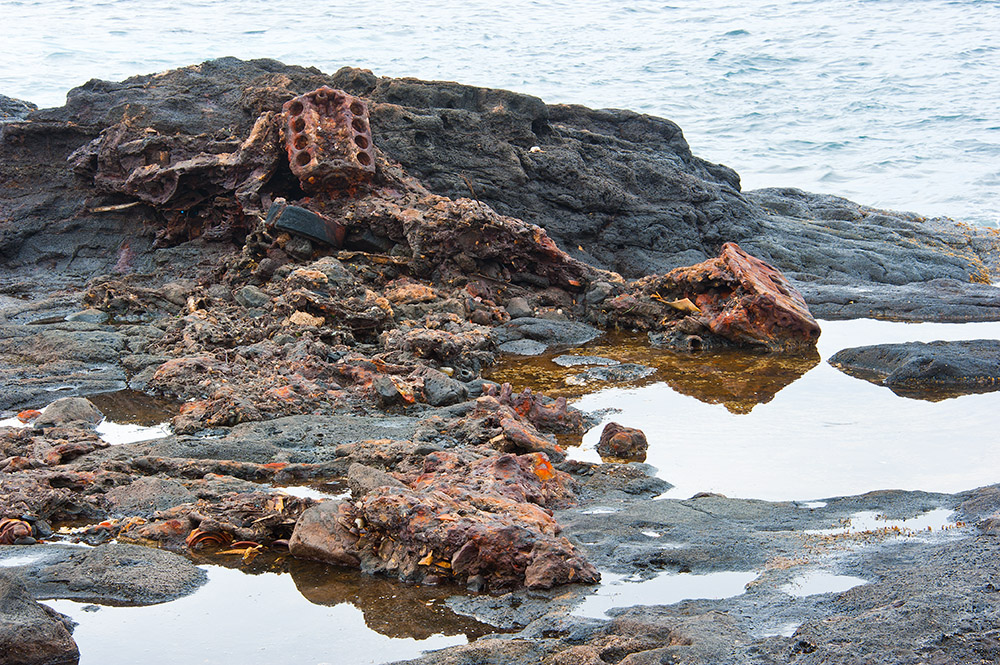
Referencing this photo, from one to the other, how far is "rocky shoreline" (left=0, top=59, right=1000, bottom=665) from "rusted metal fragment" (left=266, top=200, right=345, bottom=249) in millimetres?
27

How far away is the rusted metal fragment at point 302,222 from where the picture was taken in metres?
8.88

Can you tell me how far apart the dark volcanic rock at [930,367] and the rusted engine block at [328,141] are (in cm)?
491

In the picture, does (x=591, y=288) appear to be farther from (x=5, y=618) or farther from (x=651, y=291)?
(x=5, y=618)

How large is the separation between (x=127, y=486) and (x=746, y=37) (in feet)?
88.7

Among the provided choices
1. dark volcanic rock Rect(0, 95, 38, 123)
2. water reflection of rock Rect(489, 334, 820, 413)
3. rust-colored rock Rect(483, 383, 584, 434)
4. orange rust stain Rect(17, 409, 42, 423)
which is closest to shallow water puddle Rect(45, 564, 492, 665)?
rust-colored rock Rect(483, 383, 584, 434)

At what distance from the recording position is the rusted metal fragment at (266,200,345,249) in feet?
29.1

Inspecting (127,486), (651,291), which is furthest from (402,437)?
(651,291)

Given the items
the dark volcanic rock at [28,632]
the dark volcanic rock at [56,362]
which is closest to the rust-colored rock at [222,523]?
the dark volcanic rock at [28,632]

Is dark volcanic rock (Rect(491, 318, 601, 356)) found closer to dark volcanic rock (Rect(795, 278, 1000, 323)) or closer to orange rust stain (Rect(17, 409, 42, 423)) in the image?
dark volcanic rock (Rect(795, 278, 1000, 323))

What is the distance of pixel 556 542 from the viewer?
331cm

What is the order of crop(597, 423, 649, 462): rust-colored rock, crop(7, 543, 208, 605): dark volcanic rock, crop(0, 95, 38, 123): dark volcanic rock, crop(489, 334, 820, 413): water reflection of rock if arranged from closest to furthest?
crop(7, 543, 208, 605): dark volcanic rock, crop(597, 423, 649, 462): rust-colored rock, crop(489, 334, 820, 413): water reflection of rock, crop(0, 95, 38, 123): dark volcanic rock

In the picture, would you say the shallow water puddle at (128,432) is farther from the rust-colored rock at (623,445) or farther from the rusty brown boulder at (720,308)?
the rusty brown boulder at (720,308)

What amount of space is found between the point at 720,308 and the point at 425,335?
2.82 m

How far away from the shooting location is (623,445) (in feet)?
16.7
